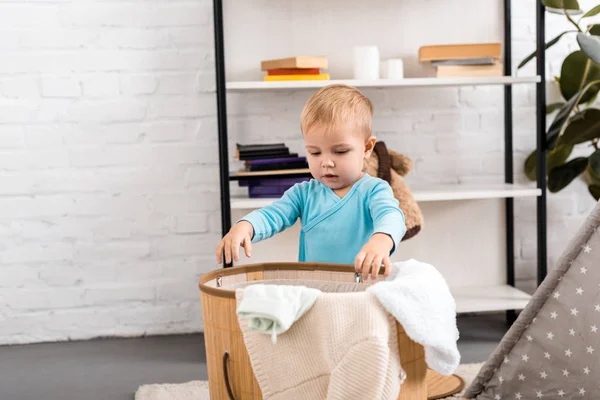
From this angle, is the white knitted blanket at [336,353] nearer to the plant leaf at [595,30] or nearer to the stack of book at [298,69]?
the stack of book at [298,69]

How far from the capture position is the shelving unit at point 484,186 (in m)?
2.36

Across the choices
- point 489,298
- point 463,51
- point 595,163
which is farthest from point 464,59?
point 489,298

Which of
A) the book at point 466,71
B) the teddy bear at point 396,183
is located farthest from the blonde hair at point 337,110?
the book at point 466,71

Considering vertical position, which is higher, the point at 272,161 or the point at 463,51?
the point at 463,51

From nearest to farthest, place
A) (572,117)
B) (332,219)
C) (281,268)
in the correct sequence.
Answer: (281,268) < (332,219) < (572,117)

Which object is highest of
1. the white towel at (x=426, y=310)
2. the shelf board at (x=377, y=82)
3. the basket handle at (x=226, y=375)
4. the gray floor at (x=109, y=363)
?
the shelf board at (x=377, y=82)

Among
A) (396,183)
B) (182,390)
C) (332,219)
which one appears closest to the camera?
(332,219)

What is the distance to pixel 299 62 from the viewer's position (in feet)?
7.77

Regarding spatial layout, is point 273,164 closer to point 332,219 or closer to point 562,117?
point 332,219

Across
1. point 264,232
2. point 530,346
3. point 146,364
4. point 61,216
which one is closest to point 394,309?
point 264,232

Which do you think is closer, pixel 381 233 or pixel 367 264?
pixel 367 264

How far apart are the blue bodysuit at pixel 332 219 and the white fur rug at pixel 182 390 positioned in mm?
608

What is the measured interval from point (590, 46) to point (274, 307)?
1538 mm

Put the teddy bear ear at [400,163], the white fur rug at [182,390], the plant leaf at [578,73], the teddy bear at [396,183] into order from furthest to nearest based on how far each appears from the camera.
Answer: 1. the plant leaf at [578,73]
2. the teddy bear ear at [400,163]
3. the teddy bear at [396,183]
4. the white fur rug at [182,390]
